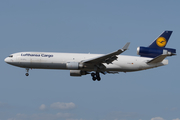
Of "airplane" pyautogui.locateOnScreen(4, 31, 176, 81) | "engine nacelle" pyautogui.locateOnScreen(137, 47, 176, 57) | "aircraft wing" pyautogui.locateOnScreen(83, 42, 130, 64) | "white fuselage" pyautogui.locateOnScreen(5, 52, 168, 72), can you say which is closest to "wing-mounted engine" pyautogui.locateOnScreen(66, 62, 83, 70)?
"airplane" pyautogui.locateOnScreen(4, 31, 176, 81)

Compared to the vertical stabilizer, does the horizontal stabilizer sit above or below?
below

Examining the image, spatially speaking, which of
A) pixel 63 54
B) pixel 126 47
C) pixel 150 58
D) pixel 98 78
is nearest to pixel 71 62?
pixel 63 54

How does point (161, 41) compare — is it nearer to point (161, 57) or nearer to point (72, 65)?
point (161, 57)

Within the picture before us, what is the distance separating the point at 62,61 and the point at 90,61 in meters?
4.04

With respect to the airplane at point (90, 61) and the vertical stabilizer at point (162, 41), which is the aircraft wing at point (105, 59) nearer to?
the airplane at point (90, 61)

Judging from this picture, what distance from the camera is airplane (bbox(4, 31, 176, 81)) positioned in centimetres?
4406

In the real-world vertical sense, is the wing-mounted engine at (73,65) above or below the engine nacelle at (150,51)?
below

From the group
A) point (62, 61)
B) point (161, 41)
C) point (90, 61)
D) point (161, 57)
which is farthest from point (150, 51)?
point (62, 61)

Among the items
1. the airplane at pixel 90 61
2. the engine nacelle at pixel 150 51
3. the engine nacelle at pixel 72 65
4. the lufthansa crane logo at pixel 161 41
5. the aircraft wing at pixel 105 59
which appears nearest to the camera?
the aircraft wing at pixel 105 59

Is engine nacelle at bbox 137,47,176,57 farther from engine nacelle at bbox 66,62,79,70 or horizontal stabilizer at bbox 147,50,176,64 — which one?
engine nacelle at bbox 66,62,79,70

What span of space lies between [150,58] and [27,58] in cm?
1768

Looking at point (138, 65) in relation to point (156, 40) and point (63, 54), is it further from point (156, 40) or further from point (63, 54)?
point (63, 54)

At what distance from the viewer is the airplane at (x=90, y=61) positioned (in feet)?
145

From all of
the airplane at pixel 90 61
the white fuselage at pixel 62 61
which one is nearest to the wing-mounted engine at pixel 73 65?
the airplane at pixel 90 61
